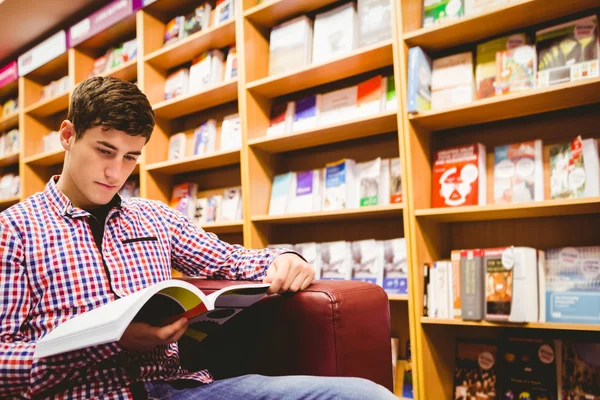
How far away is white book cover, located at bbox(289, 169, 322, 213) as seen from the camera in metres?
2.47

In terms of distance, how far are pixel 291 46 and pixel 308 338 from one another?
6.14 ft

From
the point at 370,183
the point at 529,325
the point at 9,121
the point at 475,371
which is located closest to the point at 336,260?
the point at 370,183

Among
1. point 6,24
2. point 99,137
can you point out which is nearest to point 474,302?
point 99,137

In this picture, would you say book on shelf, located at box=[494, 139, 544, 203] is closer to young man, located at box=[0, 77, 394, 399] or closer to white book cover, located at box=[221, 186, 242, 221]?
young man, located at box=[0, 77, 394, 399]

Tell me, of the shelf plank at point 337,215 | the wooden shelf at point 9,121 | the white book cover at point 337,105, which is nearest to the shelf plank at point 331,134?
the white book cover at point 337,105

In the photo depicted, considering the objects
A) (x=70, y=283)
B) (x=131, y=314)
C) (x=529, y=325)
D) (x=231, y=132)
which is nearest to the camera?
(x=131, y=314)

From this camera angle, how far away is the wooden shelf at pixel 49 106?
3635 mm

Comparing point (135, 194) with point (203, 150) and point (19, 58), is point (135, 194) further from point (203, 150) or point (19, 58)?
point (19, 58)

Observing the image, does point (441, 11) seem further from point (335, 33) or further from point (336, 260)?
point (336, 260)

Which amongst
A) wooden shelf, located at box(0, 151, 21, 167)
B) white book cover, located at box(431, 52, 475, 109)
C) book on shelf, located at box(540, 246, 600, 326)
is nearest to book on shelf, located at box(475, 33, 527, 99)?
white book cover, located at box(431, 52, 475, 109)

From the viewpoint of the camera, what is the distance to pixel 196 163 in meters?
2.92

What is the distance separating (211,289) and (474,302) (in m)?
1.15

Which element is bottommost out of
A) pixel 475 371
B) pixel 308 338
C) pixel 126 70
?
pixel 475 371

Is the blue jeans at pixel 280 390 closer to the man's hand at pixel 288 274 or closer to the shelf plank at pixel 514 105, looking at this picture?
the man's hand at pixel 288 274
